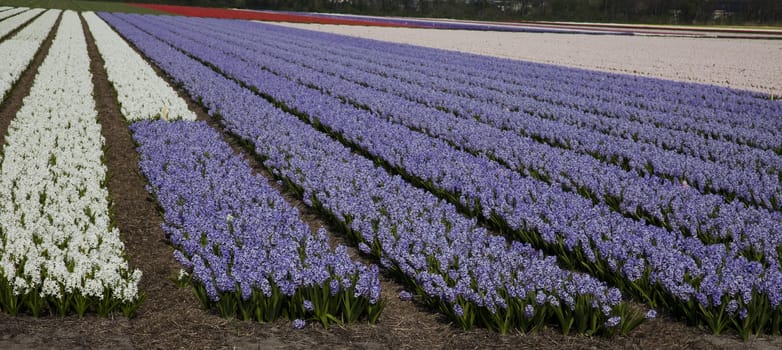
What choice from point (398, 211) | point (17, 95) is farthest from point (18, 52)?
point (398, 211)

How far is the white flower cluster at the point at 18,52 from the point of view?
60.8ft

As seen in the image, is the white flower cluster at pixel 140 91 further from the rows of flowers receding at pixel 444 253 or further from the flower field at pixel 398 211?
the rows of flowers receding at pixel 444 253

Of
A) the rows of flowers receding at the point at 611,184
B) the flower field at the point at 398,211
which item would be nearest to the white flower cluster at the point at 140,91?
the flower field at the point at 398,211

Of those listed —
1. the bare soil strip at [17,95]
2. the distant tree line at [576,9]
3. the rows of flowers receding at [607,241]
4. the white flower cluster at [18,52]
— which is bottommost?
the rows of flowers receding at [607,241]

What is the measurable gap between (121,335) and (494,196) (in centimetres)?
488

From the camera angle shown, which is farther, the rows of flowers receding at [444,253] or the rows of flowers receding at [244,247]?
the rows of flowers receding at [244,247]

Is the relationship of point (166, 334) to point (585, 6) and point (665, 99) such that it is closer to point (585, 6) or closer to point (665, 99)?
point (665, 99)

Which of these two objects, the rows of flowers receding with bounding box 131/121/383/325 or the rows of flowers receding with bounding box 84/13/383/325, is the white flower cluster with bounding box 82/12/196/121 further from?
the rows of flowers receding with bounding box 131/121/383/325

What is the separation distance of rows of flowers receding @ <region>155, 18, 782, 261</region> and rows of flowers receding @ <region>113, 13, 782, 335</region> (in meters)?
0.44

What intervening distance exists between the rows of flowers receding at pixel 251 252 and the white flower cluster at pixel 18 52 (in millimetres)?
9442

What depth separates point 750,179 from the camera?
9.71 m

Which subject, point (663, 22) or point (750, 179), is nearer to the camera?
point (750, 179)

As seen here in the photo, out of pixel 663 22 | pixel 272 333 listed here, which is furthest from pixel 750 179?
pixel 663 22

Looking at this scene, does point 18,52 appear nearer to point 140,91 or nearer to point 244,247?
point 140,91
